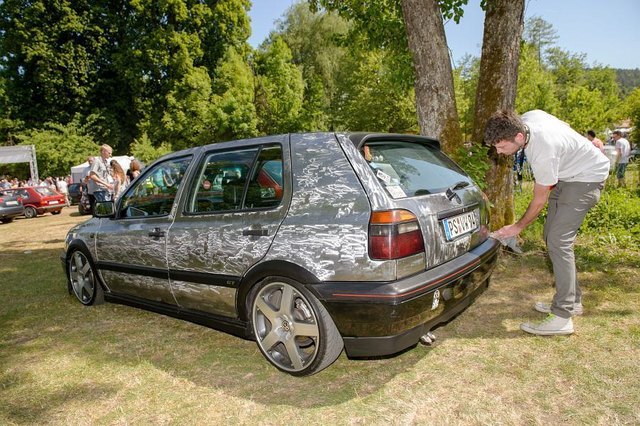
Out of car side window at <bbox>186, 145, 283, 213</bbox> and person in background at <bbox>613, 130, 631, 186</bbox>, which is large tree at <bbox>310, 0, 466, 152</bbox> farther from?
person in background at <bbox>613, 130, 631, 186</bbox>

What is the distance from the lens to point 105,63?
35781 mm

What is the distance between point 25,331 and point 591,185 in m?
5.26

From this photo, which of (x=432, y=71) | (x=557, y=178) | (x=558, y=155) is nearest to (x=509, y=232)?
(x=557, y=178)

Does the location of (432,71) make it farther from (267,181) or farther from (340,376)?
(340,376)

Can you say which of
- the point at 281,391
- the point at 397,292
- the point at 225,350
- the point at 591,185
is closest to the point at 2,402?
the point at 225,350

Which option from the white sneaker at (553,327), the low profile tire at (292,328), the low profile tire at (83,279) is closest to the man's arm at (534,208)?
the white sneaker at (553,327)

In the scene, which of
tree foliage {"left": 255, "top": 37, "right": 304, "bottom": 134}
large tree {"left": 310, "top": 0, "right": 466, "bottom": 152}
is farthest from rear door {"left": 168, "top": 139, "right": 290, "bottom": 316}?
tree foliage {"left": 255, "top": 37, "right": 304, "bottom": 134}

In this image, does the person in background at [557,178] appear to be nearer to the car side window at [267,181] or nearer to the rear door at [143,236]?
the car side window at [267,181]

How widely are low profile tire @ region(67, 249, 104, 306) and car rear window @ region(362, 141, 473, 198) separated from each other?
3317mm

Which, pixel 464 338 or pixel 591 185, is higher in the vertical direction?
pixel 591 185

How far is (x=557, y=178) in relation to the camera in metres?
3.00

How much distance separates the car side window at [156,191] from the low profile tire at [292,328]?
51.0 inches

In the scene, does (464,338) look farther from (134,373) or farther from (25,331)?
(25,331)

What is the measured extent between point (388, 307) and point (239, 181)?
4.90 feet
